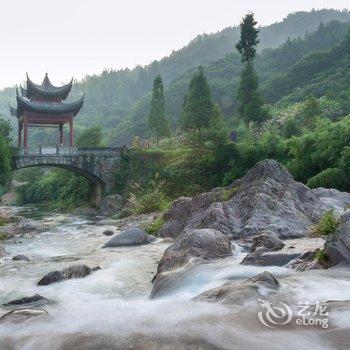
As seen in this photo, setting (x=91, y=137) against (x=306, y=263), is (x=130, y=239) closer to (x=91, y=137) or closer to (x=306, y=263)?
(x=306, y=263)

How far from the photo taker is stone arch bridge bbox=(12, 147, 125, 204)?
35656 mm

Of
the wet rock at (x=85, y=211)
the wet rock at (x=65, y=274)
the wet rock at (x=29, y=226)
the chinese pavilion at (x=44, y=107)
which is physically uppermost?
the chinese pavilion at (x=44, y=107)

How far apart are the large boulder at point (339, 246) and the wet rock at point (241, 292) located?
1739 millimetres

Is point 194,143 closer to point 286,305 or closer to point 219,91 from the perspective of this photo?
point 286,305

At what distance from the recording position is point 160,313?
7.17m

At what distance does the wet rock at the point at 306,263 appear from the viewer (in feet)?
29.9

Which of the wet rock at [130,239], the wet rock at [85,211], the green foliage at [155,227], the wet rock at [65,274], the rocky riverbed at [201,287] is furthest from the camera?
the wet rock at [85,211]

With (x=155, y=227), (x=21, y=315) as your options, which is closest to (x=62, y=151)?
(x=155, y=227)

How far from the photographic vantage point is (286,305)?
6.89 meters

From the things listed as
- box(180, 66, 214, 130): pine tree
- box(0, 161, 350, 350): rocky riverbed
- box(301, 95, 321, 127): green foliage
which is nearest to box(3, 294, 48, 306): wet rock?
box(0, 161, 350, 350): rocky riverbed

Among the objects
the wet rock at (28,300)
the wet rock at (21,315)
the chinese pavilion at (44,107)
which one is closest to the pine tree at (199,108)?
the chinese pavilion at (44,107)

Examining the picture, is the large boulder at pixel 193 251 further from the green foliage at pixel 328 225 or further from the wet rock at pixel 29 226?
the wet rock at pixel 29 226

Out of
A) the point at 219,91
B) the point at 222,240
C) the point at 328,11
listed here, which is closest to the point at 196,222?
the point at 222,240

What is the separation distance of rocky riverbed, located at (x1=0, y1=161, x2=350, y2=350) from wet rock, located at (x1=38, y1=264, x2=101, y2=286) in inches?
1.0
